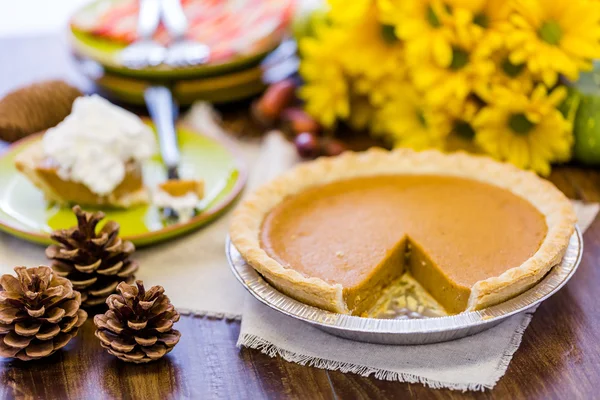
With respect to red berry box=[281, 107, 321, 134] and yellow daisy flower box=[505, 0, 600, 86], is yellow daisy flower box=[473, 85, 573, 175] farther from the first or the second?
red berry box=[281, 107, 321, 134]

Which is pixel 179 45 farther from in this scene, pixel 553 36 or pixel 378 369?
pixel 378 369

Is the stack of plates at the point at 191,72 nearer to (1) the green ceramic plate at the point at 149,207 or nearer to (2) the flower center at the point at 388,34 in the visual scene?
(1) the green ceramic plate at the point at 149,207

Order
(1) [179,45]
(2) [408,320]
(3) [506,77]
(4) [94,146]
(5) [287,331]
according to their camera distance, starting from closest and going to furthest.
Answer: (2) [408,320] < (5) [287,331] < (4) [94,146] < (3) [506,77] < (1) [179,45]

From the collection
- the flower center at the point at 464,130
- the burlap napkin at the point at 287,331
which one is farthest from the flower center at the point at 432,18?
the burlap napkin at the point at 287,331

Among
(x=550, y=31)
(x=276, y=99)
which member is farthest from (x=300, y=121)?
(x=550, y=31)

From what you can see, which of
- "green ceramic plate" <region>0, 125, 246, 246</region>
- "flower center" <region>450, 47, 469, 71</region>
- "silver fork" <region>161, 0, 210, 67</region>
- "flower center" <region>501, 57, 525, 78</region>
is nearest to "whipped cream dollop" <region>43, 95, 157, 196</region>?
"green ceramic plate" <region>0, 125, 246, 246</region>

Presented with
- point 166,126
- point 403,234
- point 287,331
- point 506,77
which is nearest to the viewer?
point 287,331
